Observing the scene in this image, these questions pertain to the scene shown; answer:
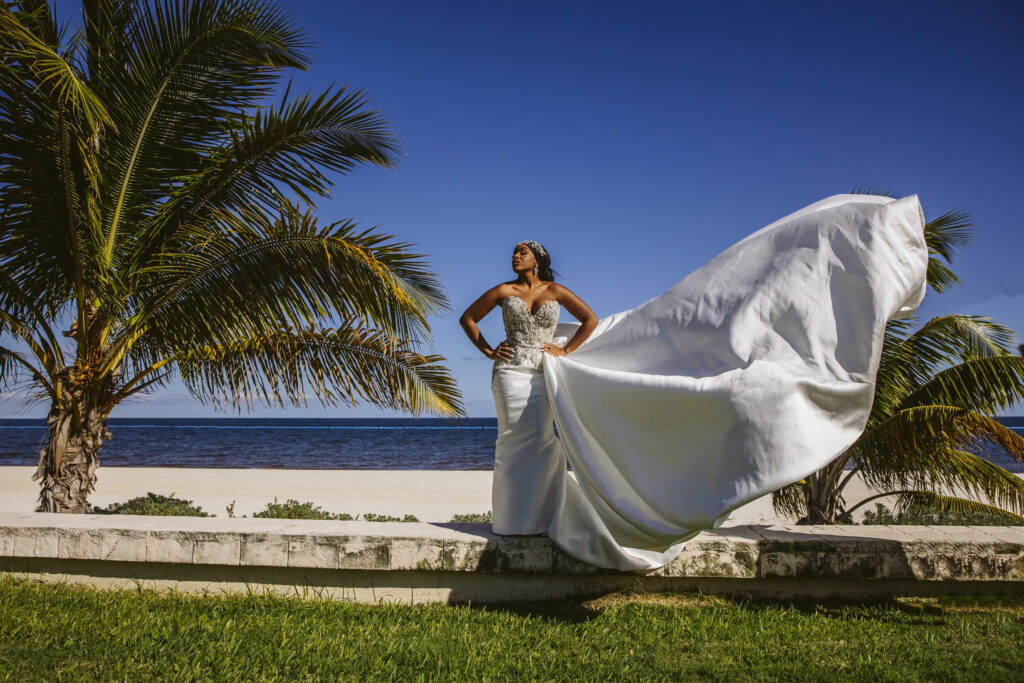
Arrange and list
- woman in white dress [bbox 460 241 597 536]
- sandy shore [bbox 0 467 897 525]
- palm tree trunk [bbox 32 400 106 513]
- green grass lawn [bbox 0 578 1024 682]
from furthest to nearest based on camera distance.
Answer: sandy shore [bbox 0 467 897 525] → palm tree trunk [bbox 32 400 106 513] → woman in white dress [bbox 460 241 597 536] → green grass lawn [bbox 0 578 1024 682]

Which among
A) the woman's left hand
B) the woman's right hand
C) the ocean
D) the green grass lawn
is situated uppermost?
the woman's left hand

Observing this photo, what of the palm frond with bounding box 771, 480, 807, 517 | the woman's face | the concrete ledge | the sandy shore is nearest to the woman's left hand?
the woman's face

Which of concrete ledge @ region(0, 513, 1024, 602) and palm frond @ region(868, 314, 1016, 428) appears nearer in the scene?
concrete ledge @ region(0, 513, 1024, 602)

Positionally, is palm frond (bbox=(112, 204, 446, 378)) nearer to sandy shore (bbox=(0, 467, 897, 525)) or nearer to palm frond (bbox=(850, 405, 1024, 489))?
palm frond (bbox=(850, 405, 1024, 489))

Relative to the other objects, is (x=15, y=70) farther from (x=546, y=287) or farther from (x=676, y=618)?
(x=676, y=618)

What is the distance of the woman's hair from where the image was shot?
14.8 ft

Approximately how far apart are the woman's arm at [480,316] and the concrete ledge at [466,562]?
126cm

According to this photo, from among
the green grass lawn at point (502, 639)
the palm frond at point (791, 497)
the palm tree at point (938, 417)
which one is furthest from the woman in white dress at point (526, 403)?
the palm frond at point (791, 497)

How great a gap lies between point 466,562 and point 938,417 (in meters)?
4.51

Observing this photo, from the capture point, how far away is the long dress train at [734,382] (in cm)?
329

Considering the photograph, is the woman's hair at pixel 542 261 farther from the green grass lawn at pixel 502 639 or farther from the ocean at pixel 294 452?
the ocean at pixel 294 452

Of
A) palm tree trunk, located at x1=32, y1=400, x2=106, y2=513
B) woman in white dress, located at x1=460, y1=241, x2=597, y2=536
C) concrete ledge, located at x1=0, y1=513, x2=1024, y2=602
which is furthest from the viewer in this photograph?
palm tree trunk, located at x1=32, y1=400, x2=106, y2=513

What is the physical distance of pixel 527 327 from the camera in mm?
4297

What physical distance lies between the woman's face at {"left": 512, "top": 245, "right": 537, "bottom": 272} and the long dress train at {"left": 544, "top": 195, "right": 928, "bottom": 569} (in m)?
0.68
